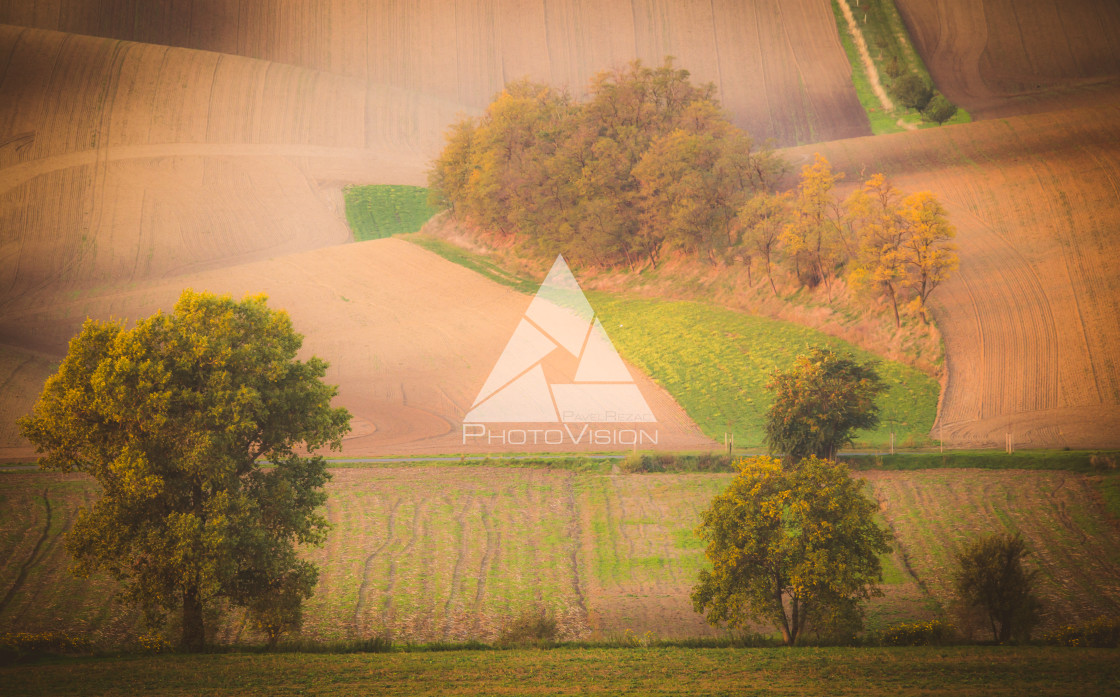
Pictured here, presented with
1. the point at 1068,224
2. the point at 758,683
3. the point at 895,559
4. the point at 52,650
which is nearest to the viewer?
the point at 758,683

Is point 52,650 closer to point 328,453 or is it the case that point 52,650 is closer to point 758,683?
point 758,683

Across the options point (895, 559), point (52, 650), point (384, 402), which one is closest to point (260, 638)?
point (52, 650)

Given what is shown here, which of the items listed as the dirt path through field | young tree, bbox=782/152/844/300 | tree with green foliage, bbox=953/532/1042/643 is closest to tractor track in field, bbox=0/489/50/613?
A: tree with green foliage, bbox=953/532/1042/643

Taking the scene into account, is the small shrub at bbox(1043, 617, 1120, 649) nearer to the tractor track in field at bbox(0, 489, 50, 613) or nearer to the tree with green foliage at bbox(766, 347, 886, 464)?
the tree with green foliage at bbox(766, 347, 886, 464)

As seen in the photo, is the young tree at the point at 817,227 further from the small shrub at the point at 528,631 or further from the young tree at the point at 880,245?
the small shrub at the point at 528,631

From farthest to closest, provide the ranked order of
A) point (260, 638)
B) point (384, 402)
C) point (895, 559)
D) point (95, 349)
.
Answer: point (384, 402), point (895, 559), point (260, 638), point (95, 349)

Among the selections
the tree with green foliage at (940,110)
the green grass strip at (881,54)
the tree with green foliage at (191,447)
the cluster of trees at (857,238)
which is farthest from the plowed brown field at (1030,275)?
the tree with green foliage at (191,447)

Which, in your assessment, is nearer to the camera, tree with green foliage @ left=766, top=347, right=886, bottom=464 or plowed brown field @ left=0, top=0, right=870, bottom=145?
tree with green foliage @ left=766, top=347, right=886, bottom=464
